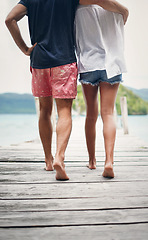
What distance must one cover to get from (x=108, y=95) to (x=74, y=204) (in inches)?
27.7

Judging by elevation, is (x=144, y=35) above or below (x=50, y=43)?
below

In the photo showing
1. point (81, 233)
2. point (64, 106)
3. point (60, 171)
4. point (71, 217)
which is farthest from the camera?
point (64, 106)

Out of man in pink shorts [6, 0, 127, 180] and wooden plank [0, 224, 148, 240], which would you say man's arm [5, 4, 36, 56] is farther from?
wooden plank [0, 224, 148, 240]

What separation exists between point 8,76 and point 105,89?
3386 centimetres

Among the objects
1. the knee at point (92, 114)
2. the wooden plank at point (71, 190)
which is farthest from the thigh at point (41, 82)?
the wooden plank at point (71, 190)

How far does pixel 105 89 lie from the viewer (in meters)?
1.46

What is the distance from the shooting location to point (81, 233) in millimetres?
753

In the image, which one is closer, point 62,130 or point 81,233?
point 81,233

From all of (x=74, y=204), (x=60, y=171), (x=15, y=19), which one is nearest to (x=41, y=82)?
(x=15, y=19)

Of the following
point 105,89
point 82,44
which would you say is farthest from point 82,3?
point 105,89

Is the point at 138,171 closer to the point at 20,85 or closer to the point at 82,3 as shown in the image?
the point at 82,3

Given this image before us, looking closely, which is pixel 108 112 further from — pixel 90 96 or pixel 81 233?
pixel 81 233

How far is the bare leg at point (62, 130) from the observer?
4.32 feet

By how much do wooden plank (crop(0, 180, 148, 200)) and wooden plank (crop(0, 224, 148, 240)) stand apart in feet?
0.95
